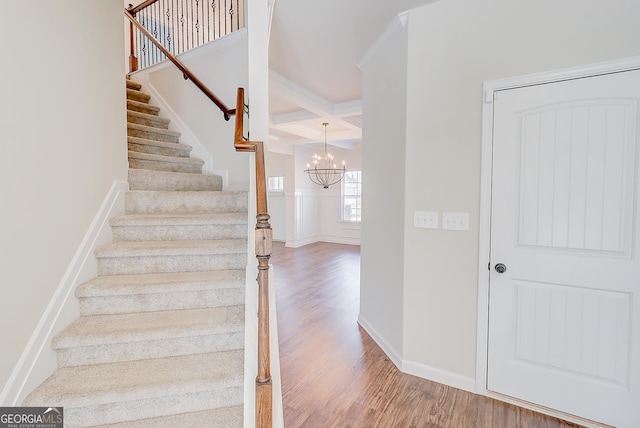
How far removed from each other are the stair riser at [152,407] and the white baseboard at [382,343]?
1.32 metres

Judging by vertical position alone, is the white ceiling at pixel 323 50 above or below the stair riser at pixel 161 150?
above

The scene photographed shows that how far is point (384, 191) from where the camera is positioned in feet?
8.50

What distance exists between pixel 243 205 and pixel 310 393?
1.62m

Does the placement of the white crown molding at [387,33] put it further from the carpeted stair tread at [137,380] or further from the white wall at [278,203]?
the white wall at [278,203]

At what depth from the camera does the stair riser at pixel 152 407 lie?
4.53 ft

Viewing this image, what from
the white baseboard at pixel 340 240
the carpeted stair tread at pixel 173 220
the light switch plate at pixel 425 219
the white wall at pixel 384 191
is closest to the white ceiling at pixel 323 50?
the white wall at pixel 384 191

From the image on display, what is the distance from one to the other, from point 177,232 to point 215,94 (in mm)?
1935

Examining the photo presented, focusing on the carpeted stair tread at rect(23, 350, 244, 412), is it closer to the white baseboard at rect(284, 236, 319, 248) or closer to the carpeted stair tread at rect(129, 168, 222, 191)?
the carpeted stair tread at rect(129, 168, 222, 191)

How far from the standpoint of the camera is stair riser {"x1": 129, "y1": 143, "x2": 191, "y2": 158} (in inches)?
121

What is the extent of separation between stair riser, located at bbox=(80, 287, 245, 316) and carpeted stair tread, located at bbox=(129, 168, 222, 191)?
3.81 ft

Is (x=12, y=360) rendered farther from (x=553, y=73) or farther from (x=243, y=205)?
(x=553, y=73)

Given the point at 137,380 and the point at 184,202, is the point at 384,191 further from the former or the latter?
the point at 137,380

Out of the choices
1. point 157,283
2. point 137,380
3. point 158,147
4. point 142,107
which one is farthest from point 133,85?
point 137,380

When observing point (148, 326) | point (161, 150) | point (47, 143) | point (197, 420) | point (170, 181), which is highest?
point (161, 150)
